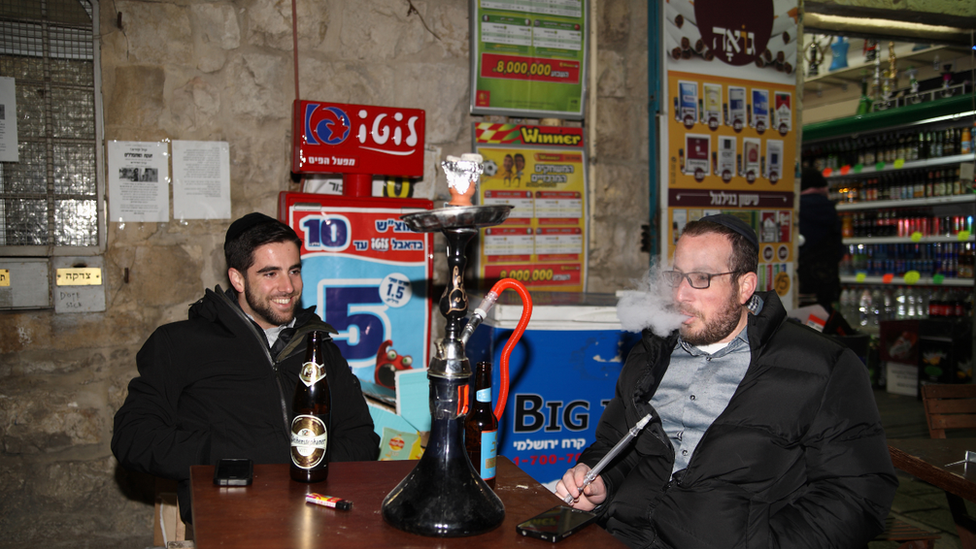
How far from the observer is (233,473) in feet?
4.50

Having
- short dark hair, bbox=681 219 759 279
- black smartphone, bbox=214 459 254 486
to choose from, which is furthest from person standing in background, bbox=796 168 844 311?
black smartphone, bbox=214 459 254 486

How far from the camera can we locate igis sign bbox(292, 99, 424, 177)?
282 centimetres

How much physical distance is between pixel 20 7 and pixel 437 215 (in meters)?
2.56

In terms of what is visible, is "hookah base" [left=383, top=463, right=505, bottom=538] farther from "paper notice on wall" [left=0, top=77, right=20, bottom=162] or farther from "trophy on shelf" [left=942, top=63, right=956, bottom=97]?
"trophy on shelf" [left=942, top=63, right=956, bottom=97]

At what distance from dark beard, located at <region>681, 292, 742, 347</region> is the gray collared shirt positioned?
4cm

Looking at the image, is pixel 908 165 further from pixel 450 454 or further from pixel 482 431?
pixel 450 454

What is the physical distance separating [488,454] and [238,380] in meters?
1.03

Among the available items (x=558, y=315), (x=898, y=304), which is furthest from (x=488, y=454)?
(x=898, y=304)

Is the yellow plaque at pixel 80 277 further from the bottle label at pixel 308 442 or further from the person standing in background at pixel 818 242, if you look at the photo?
the person standing in background at pixel 818 242

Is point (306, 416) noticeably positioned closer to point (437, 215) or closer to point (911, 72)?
point (437, 215)

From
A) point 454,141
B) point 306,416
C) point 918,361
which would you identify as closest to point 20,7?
point 454,141

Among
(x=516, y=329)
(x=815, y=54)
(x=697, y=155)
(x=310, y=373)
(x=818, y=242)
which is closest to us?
(x=516, y=329)

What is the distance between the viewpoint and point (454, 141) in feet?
10.9

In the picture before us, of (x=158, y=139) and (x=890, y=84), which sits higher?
(x=890, y=84)
